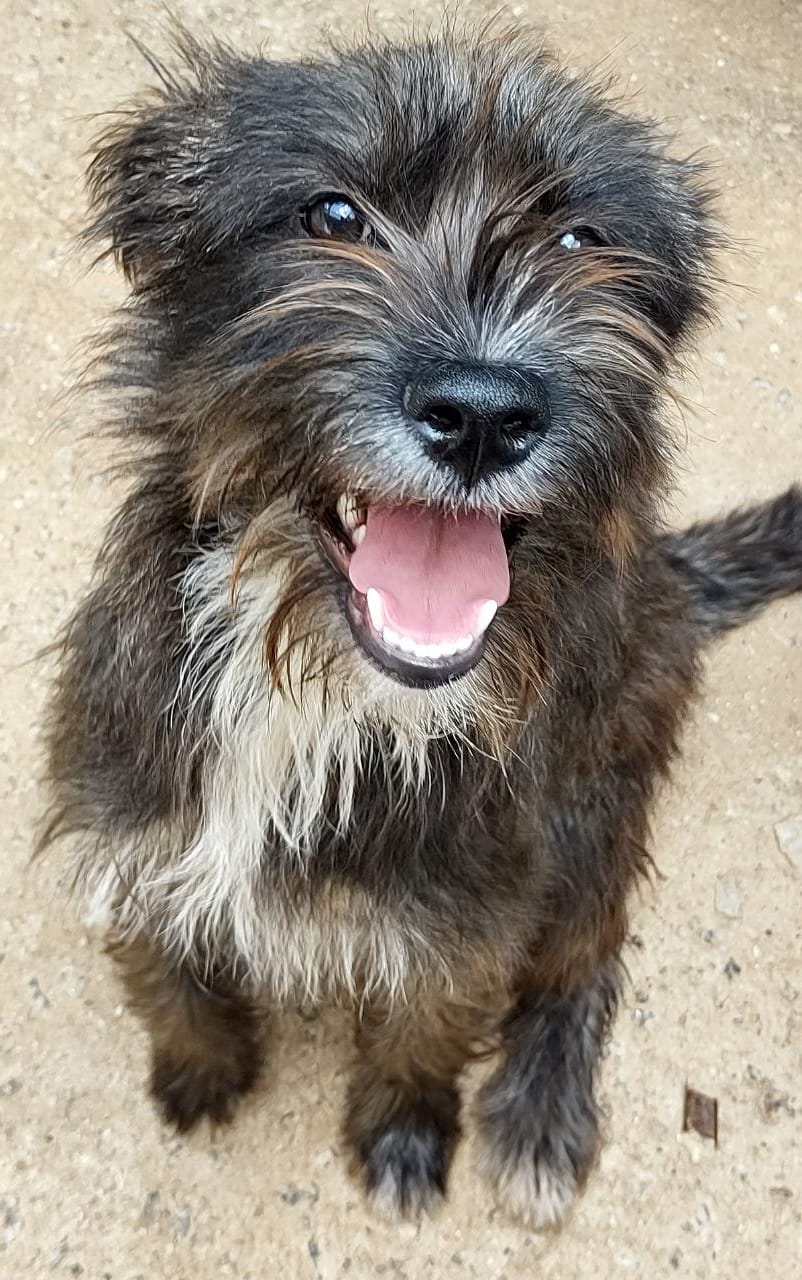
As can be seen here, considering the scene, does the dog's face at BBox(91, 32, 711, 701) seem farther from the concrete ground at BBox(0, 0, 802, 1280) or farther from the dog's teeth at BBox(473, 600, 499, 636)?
the concrete ground at BBox(0, 0, 802, 1280)

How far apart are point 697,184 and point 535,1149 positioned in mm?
1539

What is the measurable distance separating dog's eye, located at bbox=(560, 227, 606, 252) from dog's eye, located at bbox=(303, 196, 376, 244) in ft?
0.75

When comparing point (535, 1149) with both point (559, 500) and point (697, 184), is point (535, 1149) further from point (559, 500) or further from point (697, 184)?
point (697, 184)

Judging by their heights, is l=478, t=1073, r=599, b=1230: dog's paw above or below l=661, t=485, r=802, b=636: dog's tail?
below

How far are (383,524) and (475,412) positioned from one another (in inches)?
9.2

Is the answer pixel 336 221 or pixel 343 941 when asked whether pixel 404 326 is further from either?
pixel 343 941

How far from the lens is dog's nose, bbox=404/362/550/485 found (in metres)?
1.16

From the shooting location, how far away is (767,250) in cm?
319

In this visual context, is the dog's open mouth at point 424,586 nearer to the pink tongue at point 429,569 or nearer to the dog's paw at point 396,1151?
the pink tongue at point 429,569

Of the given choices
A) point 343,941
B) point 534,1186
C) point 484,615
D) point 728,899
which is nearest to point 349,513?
point 484,615

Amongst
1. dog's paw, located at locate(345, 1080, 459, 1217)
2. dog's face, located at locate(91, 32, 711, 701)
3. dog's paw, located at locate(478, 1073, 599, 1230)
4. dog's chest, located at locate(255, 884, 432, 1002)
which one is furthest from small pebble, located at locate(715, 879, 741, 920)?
dog's face, located at locate(91, 32, 711, 701)

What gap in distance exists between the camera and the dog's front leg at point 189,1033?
2.01m

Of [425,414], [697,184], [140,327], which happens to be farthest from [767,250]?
[425,414]

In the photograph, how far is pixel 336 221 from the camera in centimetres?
141
